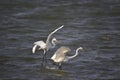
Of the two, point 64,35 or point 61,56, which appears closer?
point 61,56

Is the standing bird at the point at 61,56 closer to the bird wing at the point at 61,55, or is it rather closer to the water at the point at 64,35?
the bird wing at the point at 61,55

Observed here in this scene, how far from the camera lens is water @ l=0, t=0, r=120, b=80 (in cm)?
1583

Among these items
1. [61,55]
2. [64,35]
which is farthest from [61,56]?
[64,35]

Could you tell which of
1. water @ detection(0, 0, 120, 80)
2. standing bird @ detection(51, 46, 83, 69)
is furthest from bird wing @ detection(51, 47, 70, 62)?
water @ detection(0, 0, 120, 80)

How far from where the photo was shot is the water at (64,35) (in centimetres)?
1583

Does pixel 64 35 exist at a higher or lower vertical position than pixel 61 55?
higher

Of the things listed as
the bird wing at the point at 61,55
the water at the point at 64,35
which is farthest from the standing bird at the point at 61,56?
the water at the point at 64,35

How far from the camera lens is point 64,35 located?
19547mm

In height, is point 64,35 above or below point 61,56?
above

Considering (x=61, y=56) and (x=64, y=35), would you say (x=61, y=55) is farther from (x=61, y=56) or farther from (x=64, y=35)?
(x=64, y=35)

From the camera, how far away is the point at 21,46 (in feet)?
59.8

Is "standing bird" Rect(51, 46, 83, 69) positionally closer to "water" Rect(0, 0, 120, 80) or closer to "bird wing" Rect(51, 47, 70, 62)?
"bird wing" Rect(51, 47, 70, 62)

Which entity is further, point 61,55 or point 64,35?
point 64,35

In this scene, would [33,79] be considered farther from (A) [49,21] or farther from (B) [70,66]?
(A) [49,21]
